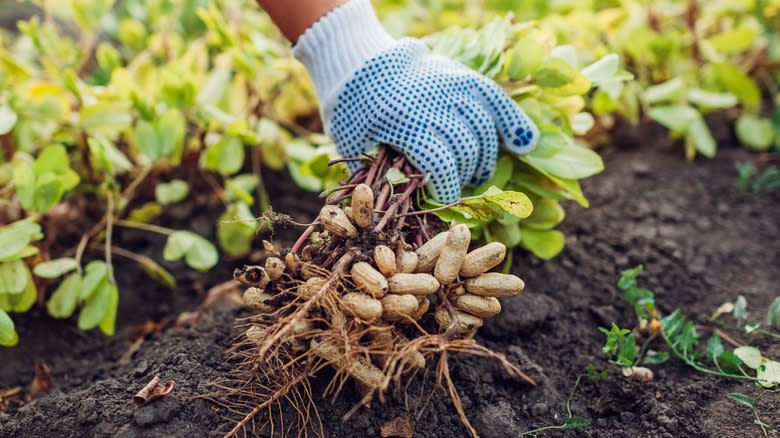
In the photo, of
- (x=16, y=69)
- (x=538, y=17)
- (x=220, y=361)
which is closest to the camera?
(x=220, y=361)

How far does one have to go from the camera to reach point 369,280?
2.69 feet

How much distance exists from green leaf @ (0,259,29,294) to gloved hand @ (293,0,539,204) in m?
0.74

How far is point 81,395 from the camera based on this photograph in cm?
101

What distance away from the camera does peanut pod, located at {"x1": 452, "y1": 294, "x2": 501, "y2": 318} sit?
2.92ft

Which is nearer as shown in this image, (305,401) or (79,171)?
(305,401)

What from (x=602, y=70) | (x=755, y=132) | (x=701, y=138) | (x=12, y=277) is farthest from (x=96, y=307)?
(x=755, y=132)

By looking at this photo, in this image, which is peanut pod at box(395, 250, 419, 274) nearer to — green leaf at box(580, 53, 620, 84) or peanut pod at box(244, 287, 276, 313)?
peanut pod at box(244, 287, 276, 313)

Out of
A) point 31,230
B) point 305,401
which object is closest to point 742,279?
point 305,401

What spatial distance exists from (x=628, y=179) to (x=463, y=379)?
0.97 meters

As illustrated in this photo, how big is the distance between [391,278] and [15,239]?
83 cm

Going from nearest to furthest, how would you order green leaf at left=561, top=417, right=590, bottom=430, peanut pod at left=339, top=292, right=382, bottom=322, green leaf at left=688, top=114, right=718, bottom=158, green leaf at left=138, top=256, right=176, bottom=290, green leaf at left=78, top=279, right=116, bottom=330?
peanut pod at left=339, top=292, right=382, bottom=322
green leaf at left=561, top=417, right=590, bottom=430
green leaf at left=78, top=279, right=116, bottom=330
green leaf at left=138, top=256, right=176, bottom=290
green leaf at left=688, top=114, right=718, bottom=158

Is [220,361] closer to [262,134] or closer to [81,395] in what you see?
[81,395]

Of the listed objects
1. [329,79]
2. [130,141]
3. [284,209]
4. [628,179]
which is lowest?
[284,209]

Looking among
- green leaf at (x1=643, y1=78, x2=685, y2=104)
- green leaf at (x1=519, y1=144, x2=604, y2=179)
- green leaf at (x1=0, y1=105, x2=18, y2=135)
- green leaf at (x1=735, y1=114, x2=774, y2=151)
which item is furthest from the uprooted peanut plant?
green leaf at (x1=735, y1=114, x2=774, y2=151)
